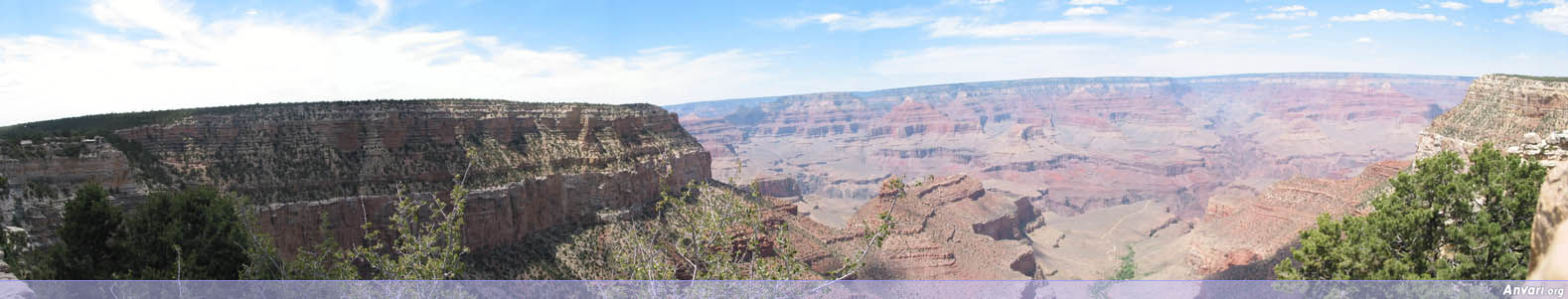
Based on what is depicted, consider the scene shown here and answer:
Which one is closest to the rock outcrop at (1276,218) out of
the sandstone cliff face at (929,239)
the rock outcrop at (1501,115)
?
the rock outcrop at (1501,115)

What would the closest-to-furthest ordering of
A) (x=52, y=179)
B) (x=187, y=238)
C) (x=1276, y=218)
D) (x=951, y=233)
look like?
(x=187, y=238) < (x=52, y=179) < (x=1276, y=218) < (x=951, y=233)

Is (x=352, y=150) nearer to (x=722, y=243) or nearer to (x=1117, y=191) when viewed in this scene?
(x=722, y=243)

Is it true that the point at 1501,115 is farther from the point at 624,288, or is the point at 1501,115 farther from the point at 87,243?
the point at 87,243

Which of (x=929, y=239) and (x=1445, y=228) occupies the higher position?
(x=1445, y=228)

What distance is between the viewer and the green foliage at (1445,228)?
46.1 ft

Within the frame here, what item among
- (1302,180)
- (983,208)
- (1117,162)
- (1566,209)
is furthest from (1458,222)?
(1117,162)

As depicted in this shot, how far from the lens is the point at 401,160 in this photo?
37656 mm

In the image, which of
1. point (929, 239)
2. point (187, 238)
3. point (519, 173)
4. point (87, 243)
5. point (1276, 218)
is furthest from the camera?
point (1276, 218)

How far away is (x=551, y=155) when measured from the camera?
1729 inches

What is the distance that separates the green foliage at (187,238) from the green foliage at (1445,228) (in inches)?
1023

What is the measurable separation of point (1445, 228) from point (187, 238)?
2970 cm

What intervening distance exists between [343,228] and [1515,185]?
41.5 meters

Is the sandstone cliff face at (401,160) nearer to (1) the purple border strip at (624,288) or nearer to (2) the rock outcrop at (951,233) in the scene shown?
(1) the purple border strip at (624,288)

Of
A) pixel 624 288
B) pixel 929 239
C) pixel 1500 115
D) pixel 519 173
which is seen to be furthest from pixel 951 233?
pixel 624 288
